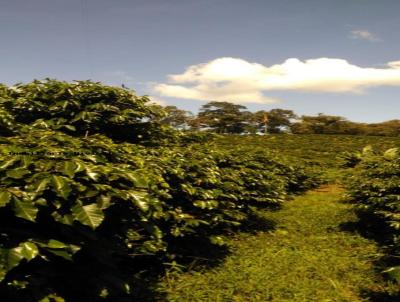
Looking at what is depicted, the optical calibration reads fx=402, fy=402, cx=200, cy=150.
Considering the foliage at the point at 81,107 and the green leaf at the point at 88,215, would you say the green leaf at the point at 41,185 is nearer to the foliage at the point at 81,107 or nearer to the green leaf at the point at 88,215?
the green leaf at the point at 88,215

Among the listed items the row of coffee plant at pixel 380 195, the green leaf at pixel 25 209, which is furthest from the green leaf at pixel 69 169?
the row of coffee plant at pixel 380 195

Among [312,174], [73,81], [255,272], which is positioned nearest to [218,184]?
[255,272]

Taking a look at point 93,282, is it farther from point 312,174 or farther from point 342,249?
point 312,174

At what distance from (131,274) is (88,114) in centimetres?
266

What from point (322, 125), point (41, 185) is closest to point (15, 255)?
point (41, 185)

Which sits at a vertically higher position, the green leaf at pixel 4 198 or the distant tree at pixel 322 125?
the distant tree at pixel 322 125

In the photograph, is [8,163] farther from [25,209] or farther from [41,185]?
[25,209]

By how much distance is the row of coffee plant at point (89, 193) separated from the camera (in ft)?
10.9

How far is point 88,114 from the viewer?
6645 mm

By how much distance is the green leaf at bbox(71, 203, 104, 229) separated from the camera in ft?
10.9

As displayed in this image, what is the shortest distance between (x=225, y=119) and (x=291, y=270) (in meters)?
79.7

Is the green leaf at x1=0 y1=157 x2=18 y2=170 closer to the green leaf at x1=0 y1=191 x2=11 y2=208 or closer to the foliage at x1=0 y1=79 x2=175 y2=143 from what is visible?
the green leaf at x1=0 y1=191 x2=11 y2=208

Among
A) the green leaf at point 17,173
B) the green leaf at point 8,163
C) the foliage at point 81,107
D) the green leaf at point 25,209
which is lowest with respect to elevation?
the green leaf at point 25,209

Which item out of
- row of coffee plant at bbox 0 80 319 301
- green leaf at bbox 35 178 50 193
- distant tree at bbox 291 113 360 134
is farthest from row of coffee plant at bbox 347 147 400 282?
distant tree at bbox 291 113 360 134
